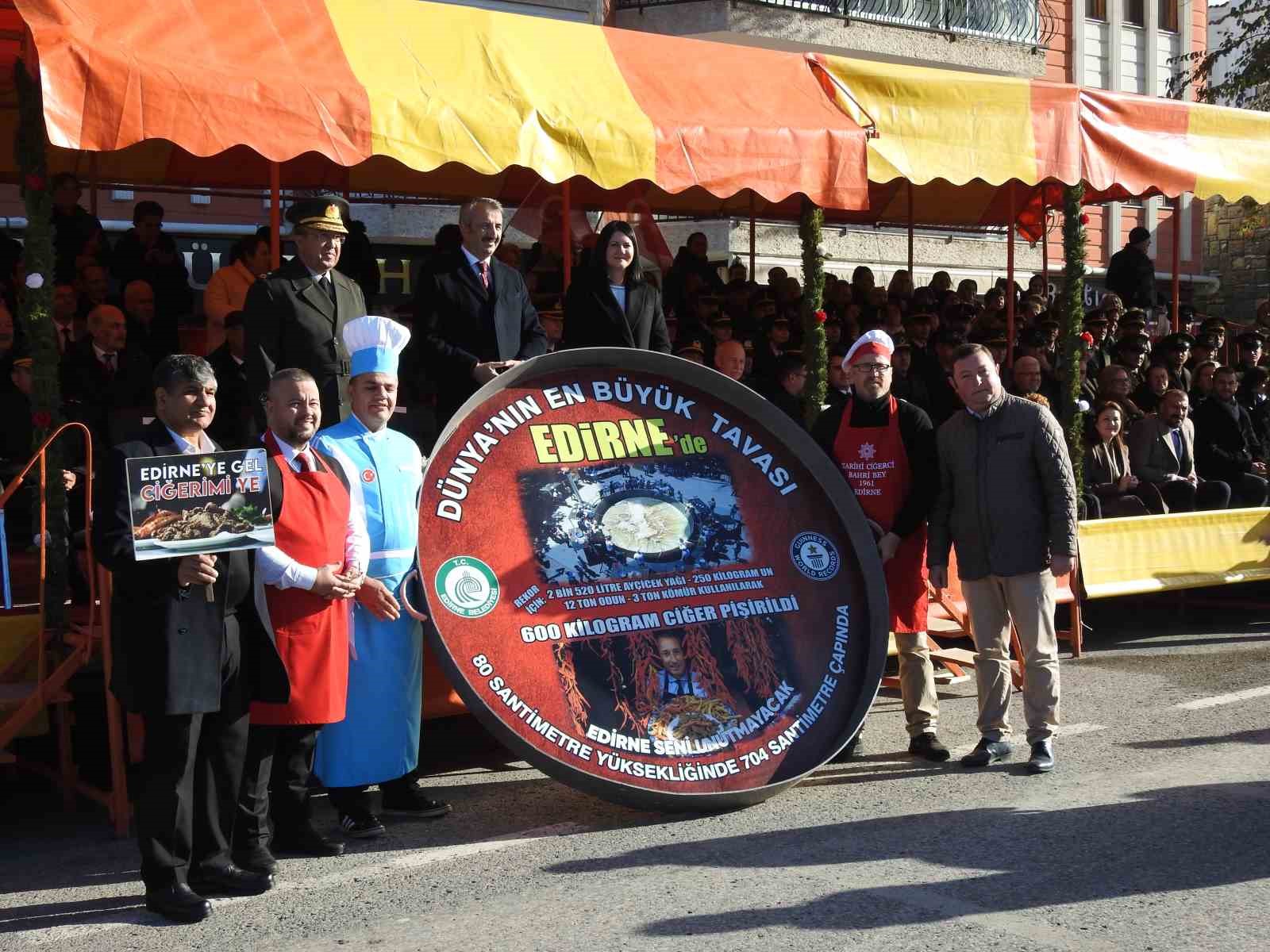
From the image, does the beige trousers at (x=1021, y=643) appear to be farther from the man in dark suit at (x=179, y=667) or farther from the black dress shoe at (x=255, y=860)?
the man in dark suit at (x=179, y=667)

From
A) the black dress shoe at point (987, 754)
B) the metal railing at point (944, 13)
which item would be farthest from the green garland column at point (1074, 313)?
the metal railing at point (944, 13)

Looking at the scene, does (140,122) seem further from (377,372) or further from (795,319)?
(795,319)

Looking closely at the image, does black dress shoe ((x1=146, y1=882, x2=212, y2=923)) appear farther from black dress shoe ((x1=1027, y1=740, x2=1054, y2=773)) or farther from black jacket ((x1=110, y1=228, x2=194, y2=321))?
black jacket ((x1=110, y1=228, x2=194, y2=321))

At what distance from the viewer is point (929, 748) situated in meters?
6.87

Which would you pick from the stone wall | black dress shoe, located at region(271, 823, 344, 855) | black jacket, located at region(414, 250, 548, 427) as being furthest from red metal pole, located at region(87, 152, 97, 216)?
the stone wall

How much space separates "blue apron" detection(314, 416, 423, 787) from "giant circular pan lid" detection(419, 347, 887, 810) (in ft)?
0.43

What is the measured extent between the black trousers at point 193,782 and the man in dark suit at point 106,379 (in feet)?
10.6

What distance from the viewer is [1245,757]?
6.73 metres

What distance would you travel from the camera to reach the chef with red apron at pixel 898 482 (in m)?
6.92

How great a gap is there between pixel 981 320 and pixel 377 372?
28.4 feet

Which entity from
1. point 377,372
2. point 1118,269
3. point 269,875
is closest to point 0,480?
point 377,372

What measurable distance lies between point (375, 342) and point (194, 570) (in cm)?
134

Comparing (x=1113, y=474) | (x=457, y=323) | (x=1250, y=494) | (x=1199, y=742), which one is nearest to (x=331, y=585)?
(x=457, y=323)

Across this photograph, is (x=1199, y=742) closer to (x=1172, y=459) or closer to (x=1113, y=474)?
(x=1113, y=474)
